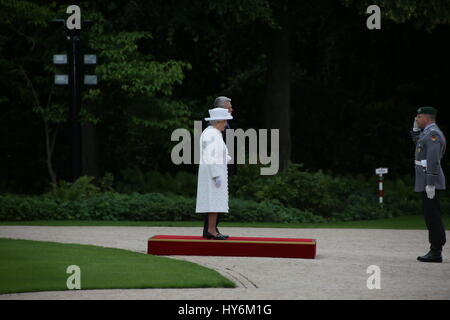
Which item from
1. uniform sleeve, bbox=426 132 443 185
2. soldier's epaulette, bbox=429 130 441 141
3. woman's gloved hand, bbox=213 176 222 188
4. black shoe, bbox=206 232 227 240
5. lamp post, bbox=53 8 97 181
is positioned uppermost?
lamp post, bbox=53 8 97 181

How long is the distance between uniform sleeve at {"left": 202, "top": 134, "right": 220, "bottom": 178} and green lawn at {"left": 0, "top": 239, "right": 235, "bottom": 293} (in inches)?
58.7

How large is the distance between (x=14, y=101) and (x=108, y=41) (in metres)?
5.00

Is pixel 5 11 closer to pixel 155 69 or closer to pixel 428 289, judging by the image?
pixel 155 69

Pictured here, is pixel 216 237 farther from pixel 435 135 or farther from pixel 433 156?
pixel 435 135

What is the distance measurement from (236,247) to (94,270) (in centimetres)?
251

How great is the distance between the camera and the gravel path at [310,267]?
954 centimetres

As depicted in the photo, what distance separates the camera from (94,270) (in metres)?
11.2

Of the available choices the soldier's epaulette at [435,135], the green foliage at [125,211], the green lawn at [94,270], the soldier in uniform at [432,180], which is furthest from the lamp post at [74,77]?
the soldier's epaulette at [435,135]

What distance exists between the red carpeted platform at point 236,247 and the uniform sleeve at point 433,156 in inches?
72.6

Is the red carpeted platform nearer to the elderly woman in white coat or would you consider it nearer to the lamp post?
the elderly woman in white coat

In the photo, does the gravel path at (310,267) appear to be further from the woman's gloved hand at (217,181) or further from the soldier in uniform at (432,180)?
the woman's gloved hand at (217,181)

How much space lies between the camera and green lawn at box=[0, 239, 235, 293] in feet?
33.1

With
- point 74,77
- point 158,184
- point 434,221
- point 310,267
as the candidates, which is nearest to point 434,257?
point 434,221

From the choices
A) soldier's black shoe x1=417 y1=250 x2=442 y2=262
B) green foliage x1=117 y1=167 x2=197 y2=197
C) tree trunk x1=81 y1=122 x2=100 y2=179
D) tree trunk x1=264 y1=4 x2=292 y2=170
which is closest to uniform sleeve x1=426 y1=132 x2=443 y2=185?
soldier's black shoe x1=417 y1=250 x2=442 y2=262
